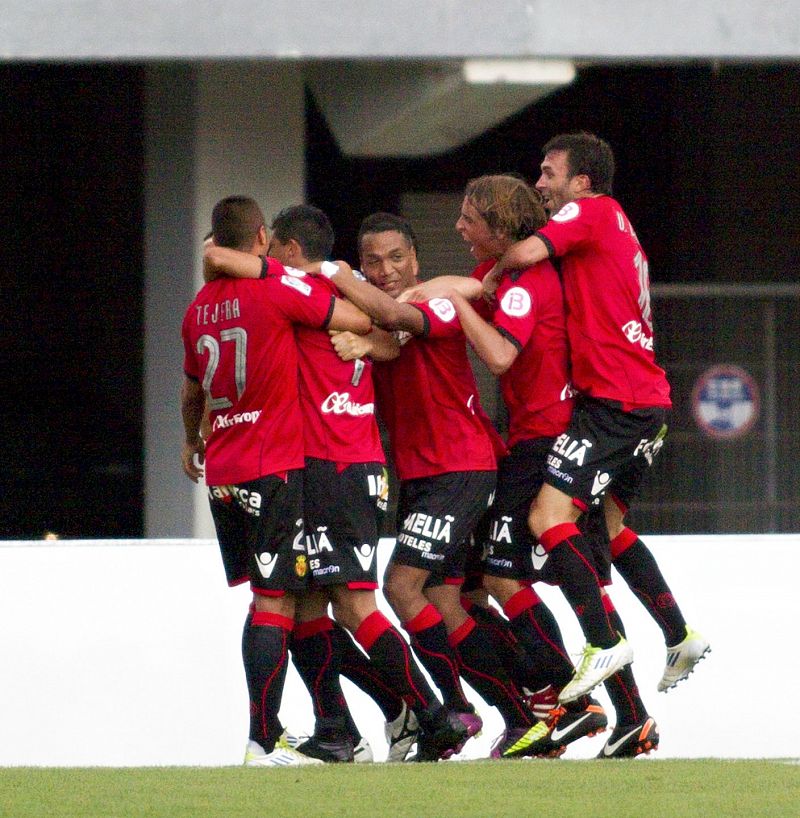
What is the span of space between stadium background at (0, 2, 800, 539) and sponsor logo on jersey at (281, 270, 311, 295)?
294cm

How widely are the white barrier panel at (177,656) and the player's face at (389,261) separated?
1504 mm

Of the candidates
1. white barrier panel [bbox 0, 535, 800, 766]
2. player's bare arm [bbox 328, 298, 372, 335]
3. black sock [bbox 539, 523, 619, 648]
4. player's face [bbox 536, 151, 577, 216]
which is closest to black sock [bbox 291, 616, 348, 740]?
black sock [bbox 539, 523, 619, 648]

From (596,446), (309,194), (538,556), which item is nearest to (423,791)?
(538,556)

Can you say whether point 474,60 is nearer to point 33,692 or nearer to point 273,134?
point 273,134

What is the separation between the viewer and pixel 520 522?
5.19 metres

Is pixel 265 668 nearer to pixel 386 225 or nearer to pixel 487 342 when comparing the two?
pixel 487 342

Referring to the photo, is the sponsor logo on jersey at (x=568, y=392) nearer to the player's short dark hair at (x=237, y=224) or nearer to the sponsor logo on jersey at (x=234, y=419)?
the sponsor logo on jersey at (x=234, y=419)

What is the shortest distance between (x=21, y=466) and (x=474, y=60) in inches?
287

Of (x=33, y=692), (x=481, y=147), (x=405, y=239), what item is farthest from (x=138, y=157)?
(x=405, y=239)

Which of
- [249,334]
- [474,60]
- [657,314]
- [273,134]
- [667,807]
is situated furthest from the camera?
[657,314]

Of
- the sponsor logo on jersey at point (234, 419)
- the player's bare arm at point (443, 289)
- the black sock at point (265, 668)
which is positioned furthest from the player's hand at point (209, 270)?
the black sock at point (265, 668)

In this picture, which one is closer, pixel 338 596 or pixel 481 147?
pixel 338 596

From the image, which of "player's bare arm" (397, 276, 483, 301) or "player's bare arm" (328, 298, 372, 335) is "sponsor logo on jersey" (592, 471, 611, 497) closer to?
"player's bare arm" (397, 276, 483, 301)

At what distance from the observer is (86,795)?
4297 mm
